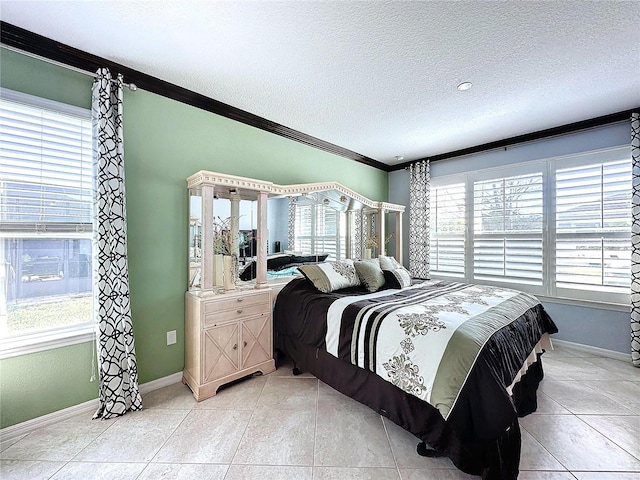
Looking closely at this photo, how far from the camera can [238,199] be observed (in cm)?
268

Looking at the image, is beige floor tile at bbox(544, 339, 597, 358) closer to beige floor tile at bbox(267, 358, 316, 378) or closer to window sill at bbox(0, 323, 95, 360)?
beige floor tile at bbox(267, 358, 316, 378)

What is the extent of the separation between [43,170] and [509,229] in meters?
→ 4.75

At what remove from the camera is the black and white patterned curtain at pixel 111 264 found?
1926 mm

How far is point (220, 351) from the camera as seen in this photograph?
2258 mm

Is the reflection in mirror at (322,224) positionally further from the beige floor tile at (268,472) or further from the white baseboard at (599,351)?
the white baseboard at (599,351)

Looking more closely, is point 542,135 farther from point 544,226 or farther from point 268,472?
point 268,472

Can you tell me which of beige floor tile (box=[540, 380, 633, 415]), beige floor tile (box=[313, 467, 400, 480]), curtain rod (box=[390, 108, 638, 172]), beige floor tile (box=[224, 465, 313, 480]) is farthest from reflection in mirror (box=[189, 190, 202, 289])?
curtain rod (box=[390, 108, 638, 172])

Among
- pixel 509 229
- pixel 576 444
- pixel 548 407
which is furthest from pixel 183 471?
pixel 509 229

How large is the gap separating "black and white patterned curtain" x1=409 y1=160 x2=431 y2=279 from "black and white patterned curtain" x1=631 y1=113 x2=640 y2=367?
83.0 inches

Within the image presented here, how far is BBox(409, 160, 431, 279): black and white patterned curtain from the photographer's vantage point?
424cm

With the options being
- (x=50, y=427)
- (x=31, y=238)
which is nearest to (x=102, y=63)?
(x=31, y=238)

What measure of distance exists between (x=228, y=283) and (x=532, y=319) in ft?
8.39

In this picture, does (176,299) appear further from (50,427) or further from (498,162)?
(498,162)

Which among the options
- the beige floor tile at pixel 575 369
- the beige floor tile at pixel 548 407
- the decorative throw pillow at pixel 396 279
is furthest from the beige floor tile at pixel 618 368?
the decorative throw pillow at pixel 396 279
